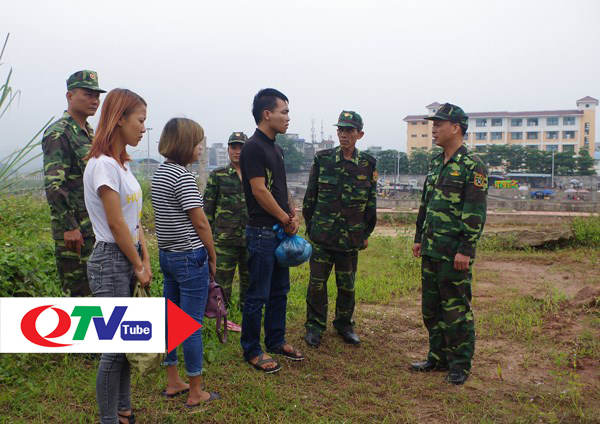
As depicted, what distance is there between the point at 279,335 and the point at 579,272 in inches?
202

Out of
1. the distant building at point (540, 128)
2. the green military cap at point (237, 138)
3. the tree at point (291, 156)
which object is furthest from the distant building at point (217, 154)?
the green military cap at point (237, 138)

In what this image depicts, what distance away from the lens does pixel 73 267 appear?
10.8 ft

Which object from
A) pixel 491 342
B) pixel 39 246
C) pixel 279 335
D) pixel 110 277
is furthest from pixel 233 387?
pixel 39 246

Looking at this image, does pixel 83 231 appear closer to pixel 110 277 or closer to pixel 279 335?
pixel 110 277

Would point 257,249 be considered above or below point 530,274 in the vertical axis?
above

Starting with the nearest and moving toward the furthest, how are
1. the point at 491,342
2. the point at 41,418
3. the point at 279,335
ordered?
the point at 41,418
the point at 279,335
the point at 491,342

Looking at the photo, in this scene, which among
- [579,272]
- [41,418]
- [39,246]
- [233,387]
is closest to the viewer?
[41,418]

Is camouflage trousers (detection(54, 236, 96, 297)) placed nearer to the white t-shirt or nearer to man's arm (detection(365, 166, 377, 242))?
the white t-shirt

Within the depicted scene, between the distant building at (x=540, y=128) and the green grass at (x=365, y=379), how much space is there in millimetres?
50847

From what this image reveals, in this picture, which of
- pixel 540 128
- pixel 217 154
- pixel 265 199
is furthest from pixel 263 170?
pixel 217 154

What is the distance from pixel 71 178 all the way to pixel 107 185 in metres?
1.26

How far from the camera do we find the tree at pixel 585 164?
139 feet

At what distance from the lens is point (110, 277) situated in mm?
2279

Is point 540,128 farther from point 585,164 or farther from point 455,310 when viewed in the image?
point 455,310
